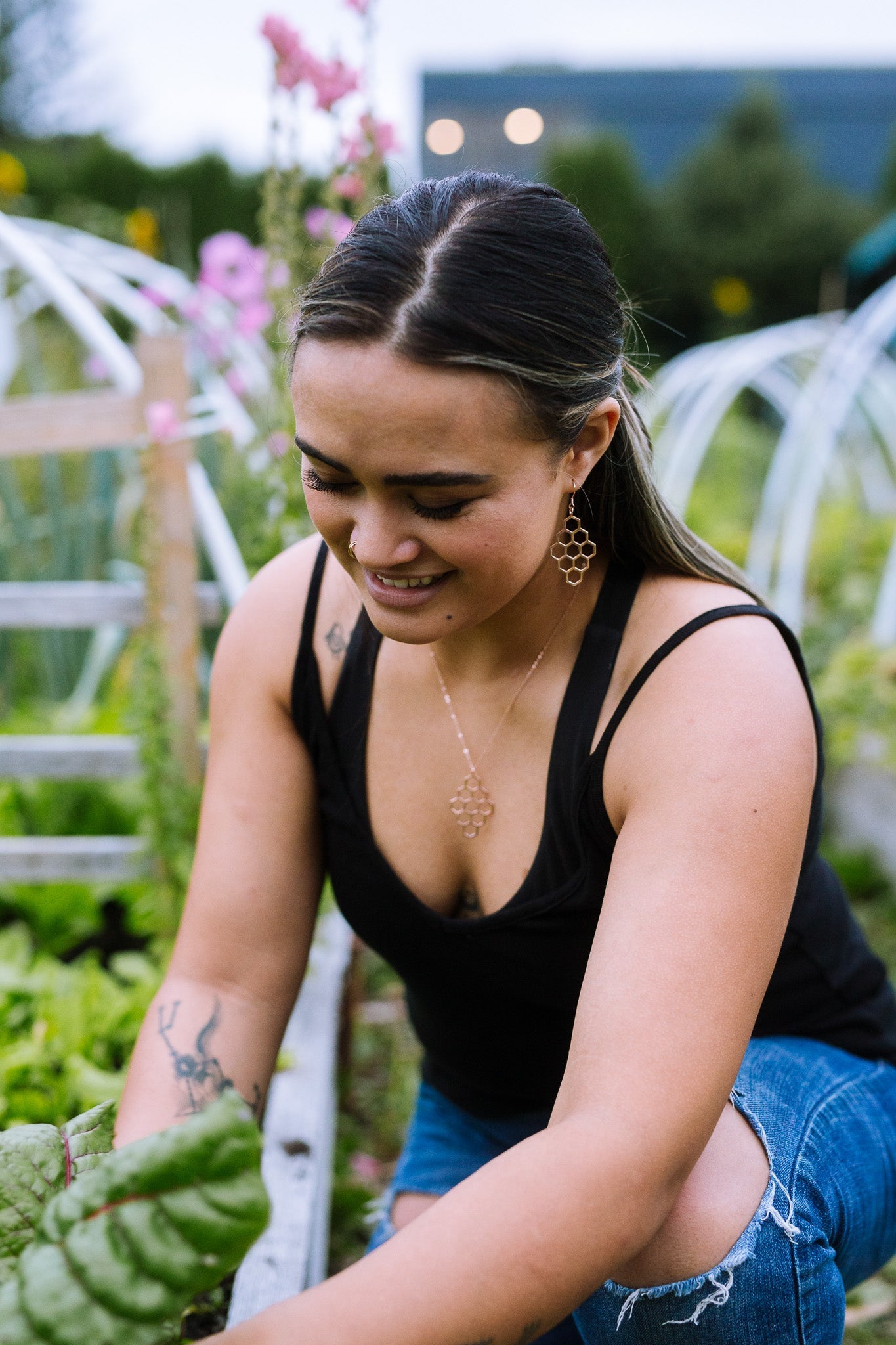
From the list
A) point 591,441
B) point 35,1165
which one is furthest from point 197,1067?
point 591,441

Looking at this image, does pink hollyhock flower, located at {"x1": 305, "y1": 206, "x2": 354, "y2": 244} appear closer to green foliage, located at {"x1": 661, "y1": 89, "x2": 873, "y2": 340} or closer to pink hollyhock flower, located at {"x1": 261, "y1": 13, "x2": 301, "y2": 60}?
pink hollyhock flower, located at {"x1": 261, "y1": 13, "x2": 301, "y2": 60}

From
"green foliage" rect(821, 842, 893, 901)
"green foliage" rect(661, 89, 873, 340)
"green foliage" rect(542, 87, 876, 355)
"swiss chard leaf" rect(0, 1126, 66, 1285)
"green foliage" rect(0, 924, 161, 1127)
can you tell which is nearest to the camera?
"swiss chard leaf" rect(0, 1126, 66, 1285)

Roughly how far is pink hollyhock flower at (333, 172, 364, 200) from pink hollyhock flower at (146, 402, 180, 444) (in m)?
0.49

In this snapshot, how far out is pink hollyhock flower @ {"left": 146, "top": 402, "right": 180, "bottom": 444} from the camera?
200cm

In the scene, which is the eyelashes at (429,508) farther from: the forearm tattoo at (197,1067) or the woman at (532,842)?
the forearm tattoo at (197,1067)

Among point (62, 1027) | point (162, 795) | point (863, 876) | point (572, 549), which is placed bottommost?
point (863, 876)

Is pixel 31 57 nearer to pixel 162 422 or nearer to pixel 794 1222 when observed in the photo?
pixel 162 422

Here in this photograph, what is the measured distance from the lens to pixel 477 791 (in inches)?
48.5

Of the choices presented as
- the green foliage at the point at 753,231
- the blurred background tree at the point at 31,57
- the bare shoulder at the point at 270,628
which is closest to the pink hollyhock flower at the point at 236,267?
the bare shoulder at the point at 270,628

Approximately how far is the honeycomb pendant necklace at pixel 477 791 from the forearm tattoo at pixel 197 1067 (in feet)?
1.11

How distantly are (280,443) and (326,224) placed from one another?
484 mm

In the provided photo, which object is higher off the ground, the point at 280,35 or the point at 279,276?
the point at 280,35

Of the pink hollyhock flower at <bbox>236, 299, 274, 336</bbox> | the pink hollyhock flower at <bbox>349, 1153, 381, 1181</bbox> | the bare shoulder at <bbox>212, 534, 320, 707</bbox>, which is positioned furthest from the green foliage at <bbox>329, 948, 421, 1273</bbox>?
the pink hollyhock flower at <bbox>236, 299, 274, 336</bbox>

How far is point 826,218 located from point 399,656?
18.1 metres
